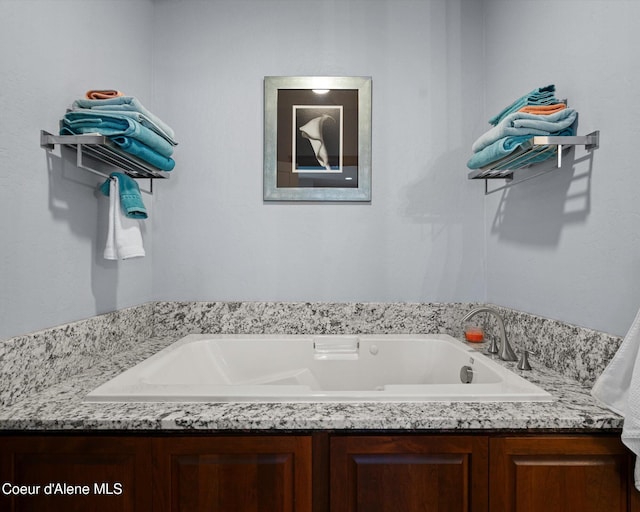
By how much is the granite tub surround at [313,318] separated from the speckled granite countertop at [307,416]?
80 centimetres

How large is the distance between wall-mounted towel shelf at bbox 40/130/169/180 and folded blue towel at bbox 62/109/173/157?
0.04 meters

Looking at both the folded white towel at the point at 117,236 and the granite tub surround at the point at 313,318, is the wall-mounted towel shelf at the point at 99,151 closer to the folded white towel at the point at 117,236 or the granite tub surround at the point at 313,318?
the folded white towel at the point at 117,236

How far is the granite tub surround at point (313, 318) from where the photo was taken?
1.71m

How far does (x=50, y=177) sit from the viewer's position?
1095 millimetres

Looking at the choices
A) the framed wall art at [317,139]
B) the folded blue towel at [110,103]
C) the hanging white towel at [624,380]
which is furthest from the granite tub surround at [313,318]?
the folded blue towel at [110,103]

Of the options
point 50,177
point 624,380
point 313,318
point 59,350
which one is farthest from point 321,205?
point 624,380

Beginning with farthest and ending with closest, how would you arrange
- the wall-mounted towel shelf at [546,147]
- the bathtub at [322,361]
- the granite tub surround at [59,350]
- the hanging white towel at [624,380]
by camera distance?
the bathtub at [322,361]
the wall-mounted towel shelf at [546,147]
the granite tub surround at [59,350]
the hanging white towel at [624,380]

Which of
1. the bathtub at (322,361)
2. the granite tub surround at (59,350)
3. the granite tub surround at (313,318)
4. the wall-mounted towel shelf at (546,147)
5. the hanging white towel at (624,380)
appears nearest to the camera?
the hanging white towel at (624,380)

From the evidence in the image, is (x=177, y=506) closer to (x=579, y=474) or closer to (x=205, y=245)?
(x=579, y=474)

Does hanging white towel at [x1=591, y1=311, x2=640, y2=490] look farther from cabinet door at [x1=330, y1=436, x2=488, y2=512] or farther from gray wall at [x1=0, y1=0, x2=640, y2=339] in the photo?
gray wall at [x1=0, y1=0, x2=640, y2=339]

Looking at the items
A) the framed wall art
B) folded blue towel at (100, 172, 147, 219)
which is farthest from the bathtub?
the framed wall art

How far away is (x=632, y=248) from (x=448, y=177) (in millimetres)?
899

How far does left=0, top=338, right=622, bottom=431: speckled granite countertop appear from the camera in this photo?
82 centimetres

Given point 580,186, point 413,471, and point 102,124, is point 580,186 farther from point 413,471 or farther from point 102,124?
point 102,124
